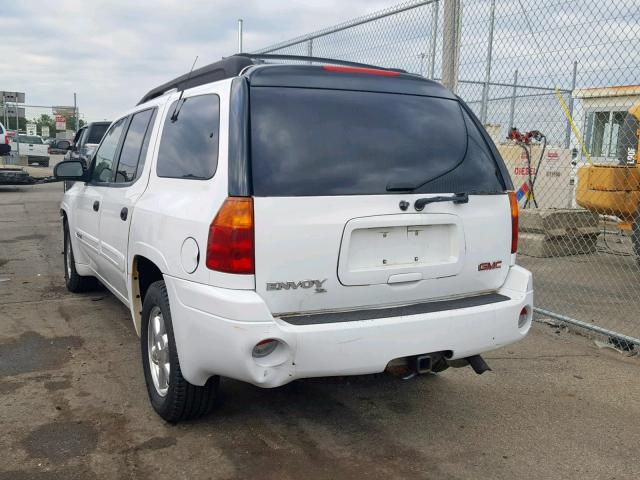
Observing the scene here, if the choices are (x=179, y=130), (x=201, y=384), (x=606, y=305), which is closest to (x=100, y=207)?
(x=179, y=130)

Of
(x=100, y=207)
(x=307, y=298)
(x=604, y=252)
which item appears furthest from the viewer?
(x=604, y=252)

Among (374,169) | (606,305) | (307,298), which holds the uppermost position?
(374,169)

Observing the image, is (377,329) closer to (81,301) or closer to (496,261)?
(496,261)

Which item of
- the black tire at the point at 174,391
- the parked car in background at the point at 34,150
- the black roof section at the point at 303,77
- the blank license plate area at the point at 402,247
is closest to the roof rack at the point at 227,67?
the black roof section at the point at 303,77

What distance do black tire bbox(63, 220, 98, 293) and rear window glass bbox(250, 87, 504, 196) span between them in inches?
155

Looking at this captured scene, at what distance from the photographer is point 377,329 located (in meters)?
2.89

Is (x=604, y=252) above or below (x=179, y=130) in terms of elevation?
below

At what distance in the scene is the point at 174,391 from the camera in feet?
10.7

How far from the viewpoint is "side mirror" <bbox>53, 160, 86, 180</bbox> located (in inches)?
197

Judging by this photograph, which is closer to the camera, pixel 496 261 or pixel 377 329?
pixel 377 329

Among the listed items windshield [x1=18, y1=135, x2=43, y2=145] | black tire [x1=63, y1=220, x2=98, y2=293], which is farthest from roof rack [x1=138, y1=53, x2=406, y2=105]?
windshield [x1=18, y1=135, x2=43, y2=145]

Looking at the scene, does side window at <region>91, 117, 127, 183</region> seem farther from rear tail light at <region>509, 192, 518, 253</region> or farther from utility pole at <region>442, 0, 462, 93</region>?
utility pole at <region>442, 0, 462, 93</region>

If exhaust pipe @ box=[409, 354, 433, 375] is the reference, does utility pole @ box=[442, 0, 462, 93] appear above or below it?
above

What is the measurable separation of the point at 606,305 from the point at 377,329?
4.41m
